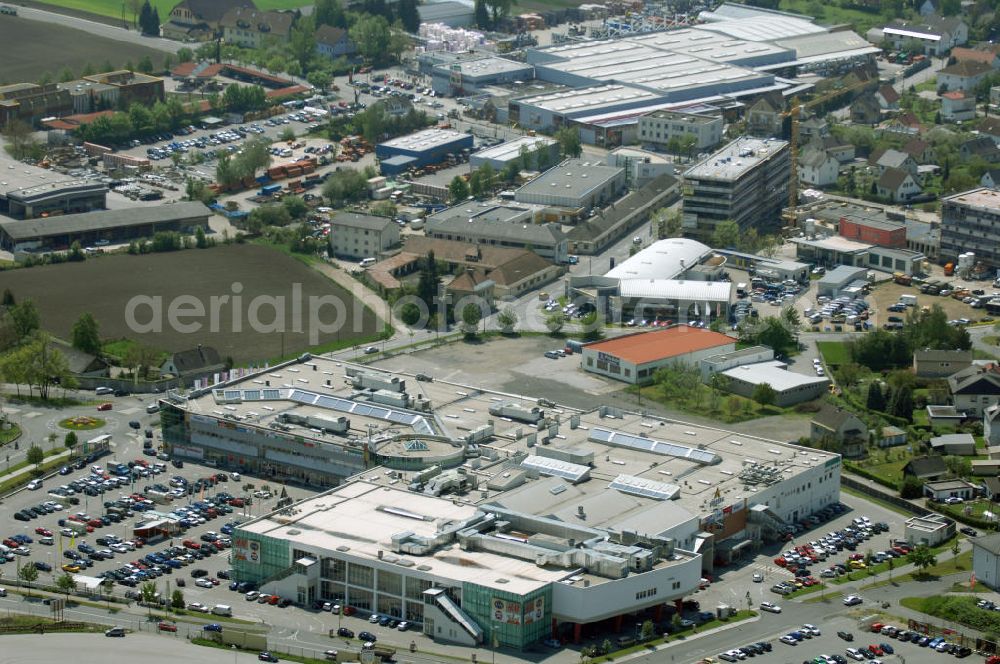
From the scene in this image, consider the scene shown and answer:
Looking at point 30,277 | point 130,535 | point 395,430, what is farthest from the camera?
point 30,277

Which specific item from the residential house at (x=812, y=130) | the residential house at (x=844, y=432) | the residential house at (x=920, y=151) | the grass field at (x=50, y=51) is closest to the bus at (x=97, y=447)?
the residential house at (x=844, y=432)

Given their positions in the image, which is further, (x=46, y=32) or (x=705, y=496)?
(x=46, y=32)

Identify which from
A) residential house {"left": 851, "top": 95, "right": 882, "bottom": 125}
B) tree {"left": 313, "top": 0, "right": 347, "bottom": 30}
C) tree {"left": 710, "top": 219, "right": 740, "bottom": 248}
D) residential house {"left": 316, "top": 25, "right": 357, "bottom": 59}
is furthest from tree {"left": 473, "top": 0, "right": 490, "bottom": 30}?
tree {"left": 710, "top": 219, "right": 740, "bottom": 248}

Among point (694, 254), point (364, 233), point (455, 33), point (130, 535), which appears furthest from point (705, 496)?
point (455, 33)

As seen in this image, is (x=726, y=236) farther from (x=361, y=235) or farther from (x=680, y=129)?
(x=680, y=129)

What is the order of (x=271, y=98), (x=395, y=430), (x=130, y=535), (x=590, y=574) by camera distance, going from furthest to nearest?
(x=271, y=98) < (x=395, y=430) < (x=130, y=535) < (x=590, y=574)

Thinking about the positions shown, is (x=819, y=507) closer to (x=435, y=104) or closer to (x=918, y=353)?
(x=918, y=353)
